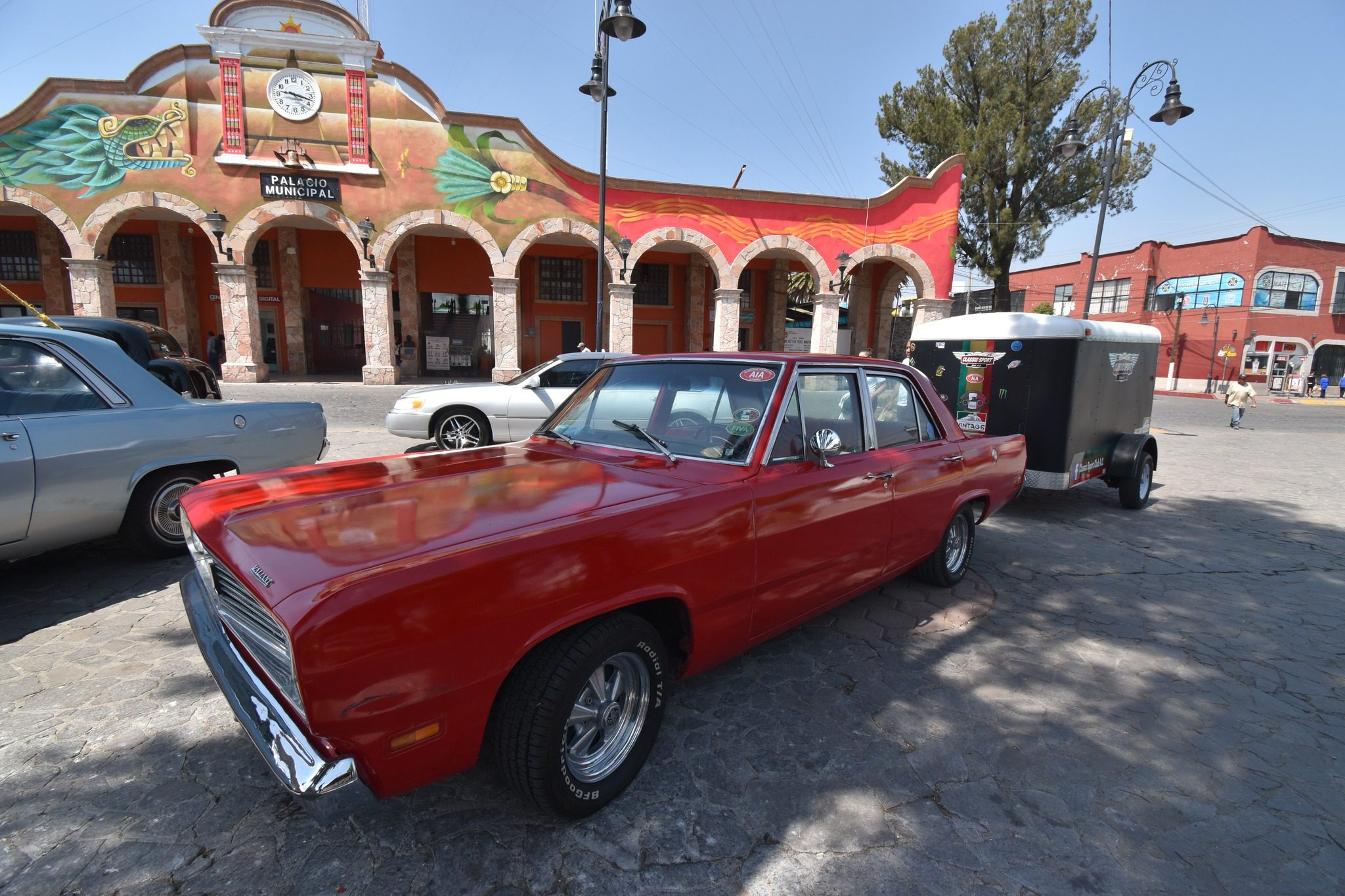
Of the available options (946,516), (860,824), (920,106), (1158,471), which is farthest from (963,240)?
(860,824)

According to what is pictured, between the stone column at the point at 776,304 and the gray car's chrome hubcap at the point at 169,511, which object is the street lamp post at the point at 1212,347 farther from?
the gray car's chrome hubcap at the point at 169,511

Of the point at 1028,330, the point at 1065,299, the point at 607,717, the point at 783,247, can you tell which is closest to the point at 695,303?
the point at 783,247

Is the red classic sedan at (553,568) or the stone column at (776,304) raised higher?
the stone column at (776,304)

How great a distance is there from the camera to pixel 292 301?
23250 millimetres

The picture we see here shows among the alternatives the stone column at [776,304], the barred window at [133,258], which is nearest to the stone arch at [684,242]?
the stone column at [776,304]

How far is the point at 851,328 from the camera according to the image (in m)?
28.4

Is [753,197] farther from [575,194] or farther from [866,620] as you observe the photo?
[866,620]

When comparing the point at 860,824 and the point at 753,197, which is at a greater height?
the point at 753,197

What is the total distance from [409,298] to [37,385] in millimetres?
21662

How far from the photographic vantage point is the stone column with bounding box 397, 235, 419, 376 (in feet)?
77.0

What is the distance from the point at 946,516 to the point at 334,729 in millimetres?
3638

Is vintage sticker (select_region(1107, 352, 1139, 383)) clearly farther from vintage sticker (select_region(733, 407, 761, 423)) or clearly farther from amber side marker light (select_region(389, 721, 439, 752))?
amber side marker light (select_region(389, 721, 439, 752))

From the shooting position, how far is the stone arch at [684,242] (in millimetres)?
21453

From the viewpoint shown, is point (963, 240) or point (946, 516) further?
point (963, 240)
